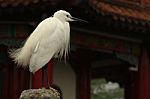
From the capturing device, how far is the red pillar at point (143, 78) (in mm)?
14984

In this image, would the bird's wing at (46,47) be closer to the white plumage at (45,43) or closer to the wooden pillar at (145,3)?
the white plumage at (45,43)

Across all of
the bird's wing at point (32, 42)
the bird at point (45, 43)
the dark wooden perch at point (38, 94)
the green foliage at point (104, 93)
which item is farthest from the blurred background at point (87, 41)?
the green foliage at point (104, 93)

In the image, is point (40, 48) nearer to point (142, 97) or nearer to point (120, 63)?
point (142, 97)

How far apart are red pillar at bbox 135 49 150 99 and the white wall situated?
1.43m

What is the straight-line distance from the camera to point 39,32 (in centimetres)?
938

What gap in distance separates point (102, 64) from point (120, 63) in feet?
1.86

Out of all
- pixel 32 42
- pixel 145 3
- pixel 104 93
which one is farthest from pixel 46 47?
pixel 104 93

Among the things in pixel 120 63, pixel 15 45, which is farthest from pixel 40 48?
pixel 120 63

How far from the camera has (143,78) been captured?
15.1m

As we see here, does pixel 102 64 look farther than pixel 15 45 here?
Yes

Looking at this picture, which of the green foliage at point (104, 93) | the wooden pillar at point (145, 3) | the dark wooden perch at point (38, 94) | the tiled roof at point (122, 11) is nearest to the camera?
the dark wooden perch at point (38, 94)

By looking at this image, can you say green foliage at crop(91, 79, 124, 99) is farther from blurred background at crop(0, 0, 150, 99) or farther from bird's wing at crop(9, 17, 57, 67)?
bird's wing at crop(9, 17, 57, 67)

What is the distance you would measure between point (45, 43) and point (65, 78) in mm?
6044

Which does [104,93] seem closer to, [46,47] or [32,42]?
[46,47]
